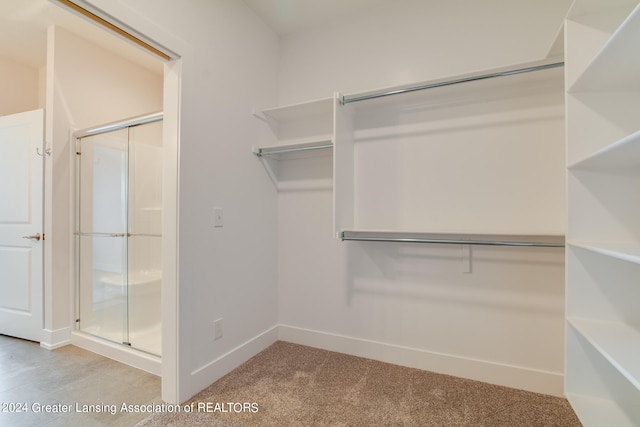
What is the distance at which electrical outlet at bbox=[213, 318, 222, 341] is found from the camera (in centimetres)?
180

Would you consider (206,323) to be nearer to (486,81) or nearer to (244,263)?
(244,263)

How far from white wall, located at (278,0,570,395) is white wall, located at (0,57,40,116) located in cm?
293

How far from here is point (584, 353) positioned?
121 cm

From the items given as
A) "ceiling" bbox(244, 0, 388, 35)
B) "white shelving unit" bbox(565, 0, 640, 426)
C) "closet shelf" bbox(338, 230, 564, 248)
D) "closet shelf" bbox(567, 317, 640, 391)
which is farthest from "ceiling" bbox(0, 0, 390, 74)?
"closet shelf" bbox(567, 317, 640, 391)

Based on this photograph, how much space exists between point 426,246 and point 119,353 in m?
2.40

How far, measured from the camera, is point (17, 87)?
2975mm

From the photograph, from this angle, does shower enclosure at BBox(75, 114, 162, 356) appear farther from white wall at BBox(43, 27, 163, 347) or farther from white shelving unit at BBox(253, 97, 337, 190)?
white shelving unit at BBox(253, 97, 337, 190)

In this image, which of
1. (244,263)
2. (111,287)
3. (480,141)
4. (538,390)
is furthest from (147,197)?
(538,390)

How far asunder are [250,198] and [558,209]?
6.50 feet

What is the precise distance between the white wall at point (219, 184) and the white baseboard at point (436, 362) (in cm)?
34

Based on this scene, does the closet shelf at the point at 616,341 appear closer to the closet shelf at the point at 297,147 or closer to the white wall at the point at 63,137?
the closet shelf at the point at 297,147

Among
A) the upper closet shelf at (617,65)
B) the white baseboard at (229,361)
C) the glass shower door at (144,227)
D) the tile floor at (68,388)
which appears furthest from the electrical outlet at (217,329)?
the upper closet shelf at (617,65)

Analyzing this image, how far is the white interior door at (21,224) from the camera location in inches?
95.1

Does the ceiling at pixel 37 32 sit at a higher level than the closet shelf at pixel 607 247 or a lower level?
higher
